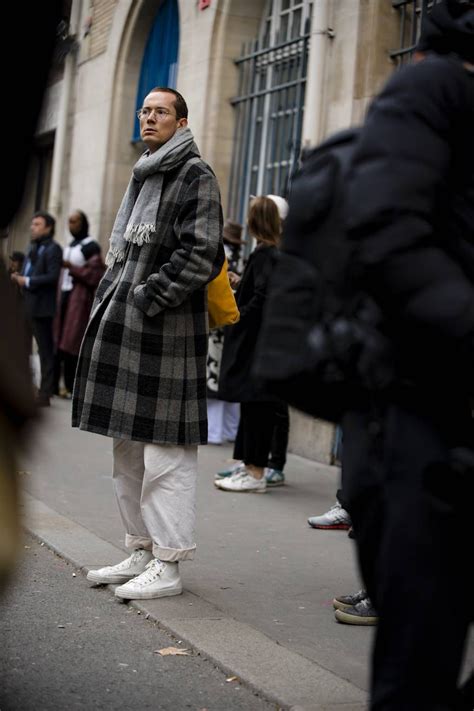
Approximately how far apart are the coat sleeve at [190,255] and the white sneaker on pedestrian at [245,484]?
3.34 m

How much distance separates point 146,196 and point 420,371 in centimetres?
282

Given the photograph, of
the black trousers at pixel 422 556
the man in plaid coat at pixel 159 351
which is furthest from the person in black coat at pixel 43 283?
the black trousers at pixel 422 556

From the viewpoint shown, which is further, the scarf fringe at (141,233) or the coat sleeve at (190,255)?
the scarf fringe at (141,233)

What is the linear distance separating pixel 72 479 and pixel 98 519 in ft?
4.88

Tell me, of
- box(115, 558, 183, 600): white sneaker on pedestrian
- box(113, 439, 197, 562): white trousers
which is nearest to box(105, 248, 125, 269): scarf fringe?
box(113, 439, 197, 562): white trousers

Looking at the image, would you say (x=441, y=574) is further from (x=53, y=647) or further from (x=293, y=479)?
(x=293, y=479)

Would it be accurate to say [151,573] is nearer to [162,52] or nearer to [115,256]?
[115,256]

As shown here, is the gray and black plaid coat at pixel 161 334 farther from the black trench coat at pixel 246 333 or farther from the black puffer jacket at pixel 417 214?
the black trench coat at pixel 246 333

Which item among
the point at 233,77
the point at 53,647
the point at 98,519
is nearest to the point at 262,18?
the point at 233,77

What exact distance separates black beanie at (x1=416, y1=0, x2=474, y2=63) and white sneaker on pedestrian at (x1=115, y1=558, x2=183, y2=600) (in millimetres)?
2891

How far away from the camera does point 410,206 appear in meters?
2.35

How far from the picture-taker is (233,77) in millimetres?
12562

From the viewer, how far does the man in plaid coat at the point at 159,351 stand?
488 centimetres

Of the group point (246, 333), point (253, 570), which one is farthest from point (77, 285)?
point (253, 570)
